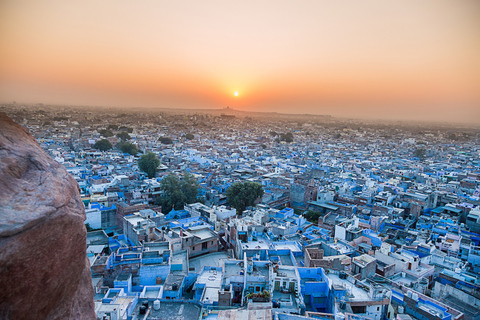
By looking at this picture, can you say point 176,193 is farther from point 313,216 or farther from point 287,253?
point 287,253

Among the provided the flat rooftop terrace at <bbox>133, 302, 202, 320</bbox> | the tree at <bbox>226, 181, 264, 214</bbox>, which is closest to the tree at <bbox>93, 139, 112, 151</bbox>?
the tree at <bbox>226, 181, 264, 214</bbox>

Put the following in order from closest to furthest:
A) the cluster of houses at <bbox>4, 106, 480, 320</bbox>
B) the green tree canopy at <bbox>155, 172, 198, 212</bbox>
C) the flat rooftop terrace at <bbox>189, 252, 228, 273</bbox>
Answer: the cluster of houses at <bbox>4, 106, 480, 320</bbox> < the flat rooftop terrace at <bbox>189, 252, 228, 273</bbox> < the green tree canopy at <bbox>155, 172, 198, 212</bbox>

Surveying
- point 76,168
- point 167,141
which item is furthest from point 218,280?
point 167,141

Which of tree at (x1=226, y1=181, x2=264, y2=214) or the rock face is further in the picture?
tree at (x1=226, y1=181, x2=264, y2=214)

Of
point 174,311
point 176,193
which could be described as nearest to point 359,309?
point 174,311

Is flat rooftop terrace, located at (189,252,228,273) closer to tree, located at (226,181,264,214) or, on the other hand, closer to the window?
the window

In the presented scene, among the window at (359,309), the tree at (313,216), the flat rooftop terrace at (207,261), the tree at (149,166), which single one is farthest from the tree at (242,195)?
the window at (359,309)
